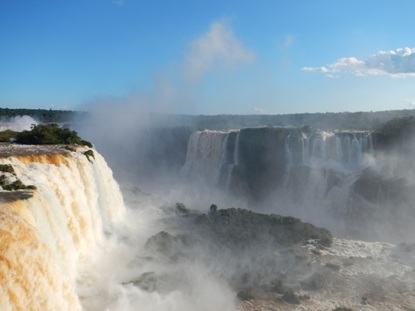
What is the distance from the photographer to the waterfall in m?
7.48

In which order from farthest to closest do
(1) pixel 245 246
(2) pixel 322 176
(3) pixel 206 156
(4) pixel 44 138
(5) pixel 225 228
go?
(3) pixel 206 156, (2) pixel 322 176, (5) pixel 225 228, (4) pixel 44 138, (1) pixel 245 246

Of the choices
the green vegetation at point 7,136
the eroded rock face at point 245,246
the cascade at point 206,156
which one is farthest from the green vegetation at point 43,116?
the eroded rock face at point 245,246

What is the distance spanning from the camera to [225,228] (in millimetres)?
23234

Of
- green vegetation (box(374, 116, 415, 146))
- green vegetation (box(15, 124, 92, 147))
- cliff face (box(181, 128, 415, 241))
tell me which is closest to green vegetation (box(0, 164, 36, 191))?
green vegetation (box(15, 124, 92, 147))

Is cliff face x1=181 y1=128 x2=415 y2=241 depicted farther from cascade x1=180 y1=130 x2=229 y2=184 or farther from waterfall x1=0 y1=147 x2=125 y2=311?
waterfall x1=0 y1=147 x2=125 y2=311

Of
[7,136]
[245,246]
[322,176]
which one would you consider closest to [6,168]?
[7,136]

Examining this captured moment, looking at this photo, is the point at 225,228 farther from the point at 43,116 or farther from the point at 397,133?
the point at 43,116

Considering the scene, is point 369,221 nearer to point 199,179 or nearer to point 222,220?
point 222,220

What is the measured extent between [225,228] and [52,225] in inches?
538

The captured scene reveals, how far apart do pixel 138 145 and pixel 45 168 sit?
39968 millimetres

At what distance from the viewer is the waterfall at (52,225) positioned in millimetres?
7484

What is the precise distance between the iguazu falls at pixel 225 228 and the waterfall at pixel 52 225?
4 cm

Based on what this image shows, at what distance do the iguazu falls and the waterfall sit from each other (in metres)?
0.04

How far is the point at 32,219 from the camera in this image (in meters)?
9.36
